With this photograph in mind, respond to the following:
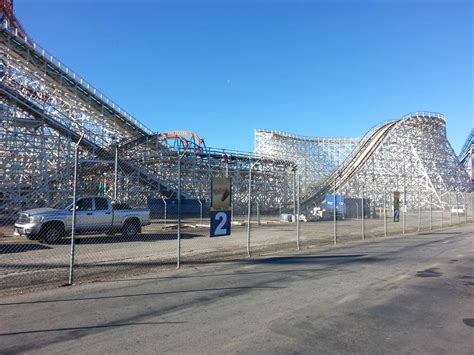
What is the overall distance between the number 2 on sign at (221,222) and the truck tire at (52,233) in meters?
7.10

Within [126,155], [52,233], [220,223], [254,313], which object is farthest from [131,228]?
[126,155]

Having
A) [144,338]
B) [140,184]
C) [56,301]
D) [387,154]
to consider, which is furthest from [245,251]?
[387,154]

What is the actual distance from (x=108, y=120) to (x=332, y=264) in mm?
30288

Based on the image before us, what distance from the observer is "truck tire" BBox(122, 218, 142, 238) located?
53.8 feet

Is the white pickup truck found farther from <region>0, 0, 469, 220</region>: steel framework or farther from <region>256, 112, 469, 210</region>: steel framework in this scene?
<region>256, 112, 469, 210</region>: steel framework

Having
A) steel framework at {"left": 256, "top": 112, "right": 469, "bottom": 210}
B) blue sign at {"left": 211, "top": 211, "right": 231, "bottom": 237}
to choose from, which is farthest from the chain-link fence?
steel framework at {"left": 256, "top": 112, "right": 469, "bottom": 210}

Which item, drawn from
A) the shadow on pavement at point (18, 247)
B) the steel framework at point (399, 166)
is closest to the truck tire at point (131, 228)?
the shadow on pavement at point (18, 247)

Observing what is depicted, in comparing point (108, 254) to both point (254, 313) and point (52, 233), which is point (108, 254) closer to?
point (52, 233)

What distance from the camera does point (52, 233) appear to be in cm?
1403

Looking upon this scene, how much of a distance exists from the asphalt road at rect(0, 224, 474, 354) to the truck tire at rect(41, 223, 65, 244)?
7109mm

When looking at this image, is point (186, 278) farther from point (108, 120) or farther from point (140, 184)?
point (108, 120)

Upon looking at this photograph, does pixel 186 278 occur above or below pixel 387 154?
below

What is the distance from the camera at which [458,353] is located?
4.35 meters

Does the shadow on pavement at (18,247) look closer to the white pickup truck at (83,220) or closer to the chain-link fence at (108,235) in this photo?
the chain-link fence at (108,235)
